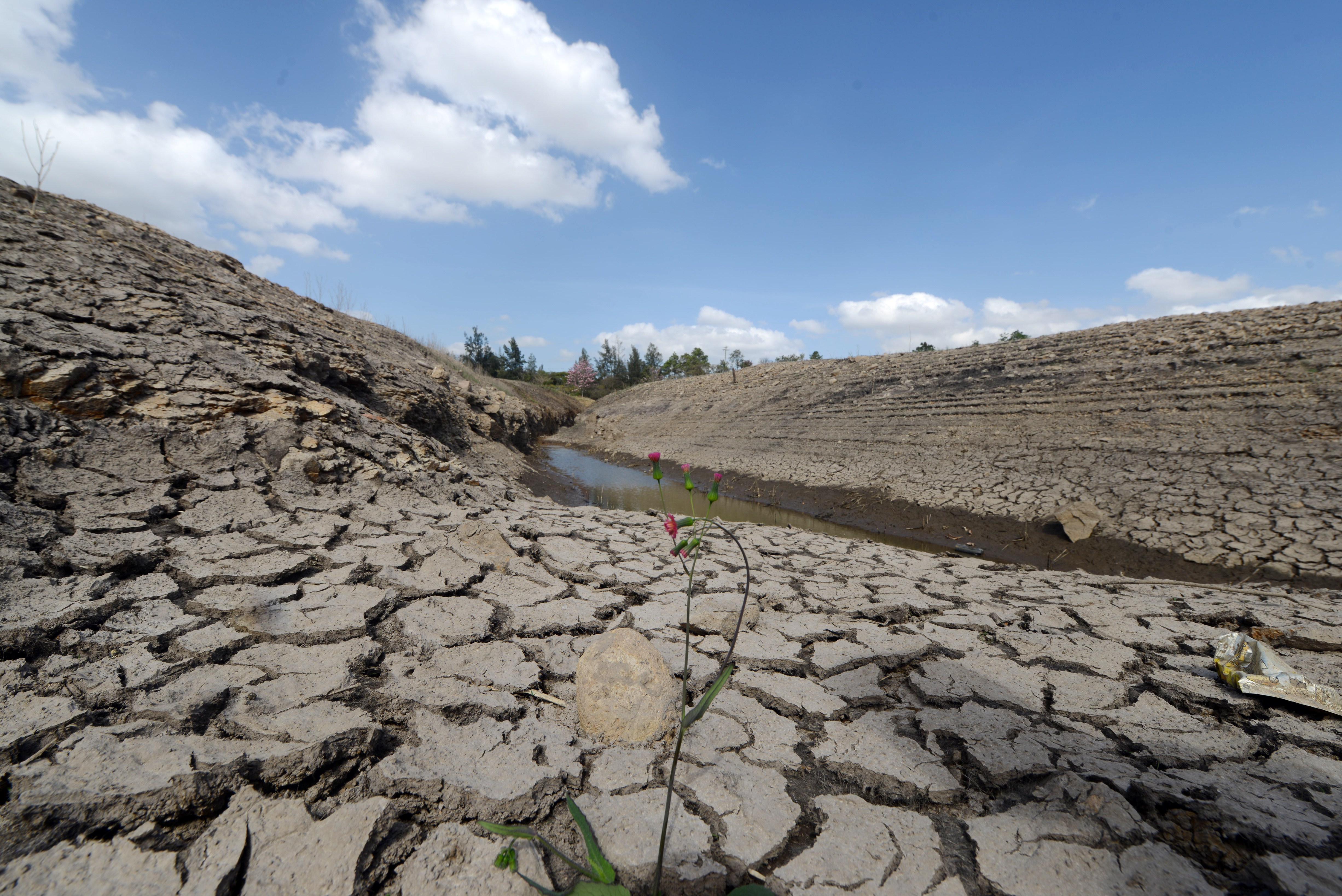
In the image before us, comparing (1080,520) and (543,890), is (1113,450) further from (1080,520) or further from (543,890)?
(543,890)

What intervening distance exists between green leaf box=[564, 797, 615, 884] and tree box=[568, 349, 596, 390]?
32630 millimetres

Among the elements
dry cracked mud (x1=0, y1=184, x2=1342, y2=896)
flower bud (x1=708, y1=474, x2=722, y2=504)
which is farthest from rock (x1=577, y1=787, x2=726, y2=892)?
flower bud (x1=708, y1=474, x2=722, y2=504)

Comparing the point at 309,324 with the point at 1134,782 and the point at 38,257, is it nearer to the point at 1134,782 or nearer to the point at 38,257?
the point at 38,257

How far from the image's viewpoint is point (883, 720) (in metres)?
1.67

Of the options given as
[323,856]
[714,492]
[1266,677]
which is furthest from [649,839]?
[1266,677]

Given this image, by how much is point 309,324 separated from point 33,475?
452 centimetres

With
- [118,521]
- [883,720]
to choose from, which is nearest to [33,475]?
[118,521]

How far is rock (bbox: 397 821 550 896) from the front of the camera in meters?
1.04

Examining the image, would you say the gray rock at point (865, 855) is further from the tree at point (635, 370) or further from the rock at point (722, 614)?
the tree at point (635, 370)

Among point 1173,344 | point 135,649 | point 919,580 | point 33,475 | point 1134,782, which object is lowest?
point 135,649

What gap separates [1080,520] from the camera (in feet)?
17.5

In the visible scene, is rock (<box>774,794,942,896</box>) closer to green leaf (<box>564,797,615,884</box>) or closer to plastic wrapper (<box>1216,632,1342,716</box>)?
green leaf (<box>564,797,615,884</box>)

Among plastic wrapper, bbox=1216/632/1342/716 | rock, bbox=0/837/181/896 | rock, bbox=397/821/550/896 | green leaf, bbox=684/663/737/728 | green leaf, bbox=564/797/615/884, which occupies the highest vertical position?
plastic wrapper, bbox=1216/632/1342/716

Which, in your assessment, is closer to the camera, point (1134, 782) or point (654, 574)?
point (1134, 782)
